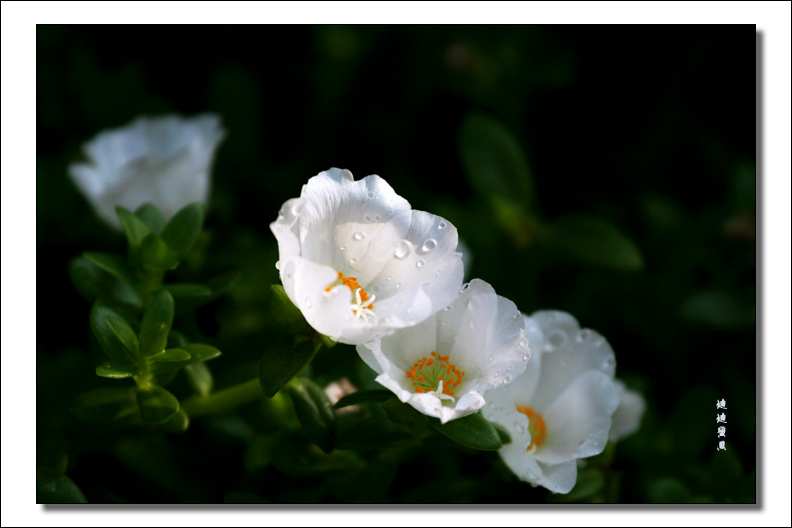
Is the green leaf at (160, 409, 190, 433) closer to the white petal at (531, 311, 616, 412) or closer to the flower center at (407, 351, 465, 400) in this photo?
the flower center at (407, 351, 465, 400)

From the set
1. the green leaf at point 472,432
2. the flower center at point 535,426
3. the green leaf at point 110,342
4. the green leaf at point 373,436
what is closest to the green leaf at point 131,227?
the green leaf at point 110,342

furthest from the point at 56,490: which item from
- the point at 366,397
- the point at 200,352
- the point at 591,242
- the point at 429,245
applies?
the point at 591,242

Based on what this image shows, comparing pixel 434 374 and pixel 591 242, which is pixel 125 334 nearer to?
pixel 434 374

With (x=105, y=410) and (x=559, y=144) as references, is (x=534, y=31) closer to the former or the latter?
(x=559, y=144)

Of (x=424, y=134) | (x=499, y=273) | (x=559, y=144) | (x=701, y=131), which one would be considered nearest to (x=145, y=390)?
(x=499, y=273)

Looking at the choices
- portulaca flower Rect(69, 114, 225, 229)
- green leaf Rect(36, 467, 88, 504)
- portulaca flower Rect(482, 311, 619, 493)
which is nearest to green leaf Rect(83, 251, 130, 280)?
portulaca flower Rect(69, 114, 225, 229)

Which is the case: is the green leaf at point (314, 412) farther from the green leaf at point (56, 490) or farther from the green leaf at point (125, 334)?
the green leaf at point (56, 490)
